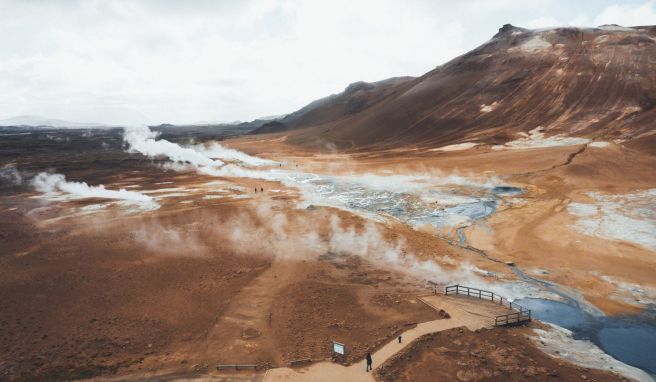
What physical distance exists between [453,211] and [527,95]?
5454 centimetres

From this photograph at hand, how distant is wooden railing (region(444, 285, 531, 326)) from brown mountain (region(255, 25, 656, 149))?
165 feet

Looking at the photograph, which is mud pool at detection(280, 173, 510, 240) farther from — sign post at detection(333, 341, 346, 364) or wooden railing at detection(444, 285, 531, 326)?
sign post at detection(333, 341, 346, 364)

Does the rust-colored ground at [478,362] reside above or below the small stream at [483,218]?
below

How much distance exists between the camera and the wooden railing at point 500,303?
19.4m

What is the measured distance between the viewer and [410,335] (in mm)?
18828

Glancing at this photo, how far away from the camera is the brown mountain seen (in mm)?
68375

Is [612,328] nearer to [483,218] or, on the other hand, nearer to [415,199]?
[483,218]

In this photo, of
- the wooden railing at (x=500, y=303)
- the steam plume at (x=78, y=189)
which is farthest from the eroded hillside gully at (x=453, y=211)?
the steam plume at (x=78, y=189)

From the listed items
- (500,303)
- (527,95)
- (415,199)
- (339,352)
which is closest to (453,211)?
(415,199)

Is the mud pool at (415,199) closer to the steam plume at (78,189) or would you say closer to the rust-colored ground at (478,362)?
the rust-colored ground at (478,362)

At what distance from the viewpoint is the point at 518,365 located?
645 inches

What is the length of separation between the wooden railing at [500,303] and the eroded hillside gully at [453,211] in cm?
101

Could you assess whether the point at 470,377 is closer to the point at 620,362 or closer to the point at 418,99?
the point at 620,362

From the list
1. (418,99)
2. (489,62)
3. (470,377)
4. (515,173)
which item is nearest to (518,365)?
(470,377)
